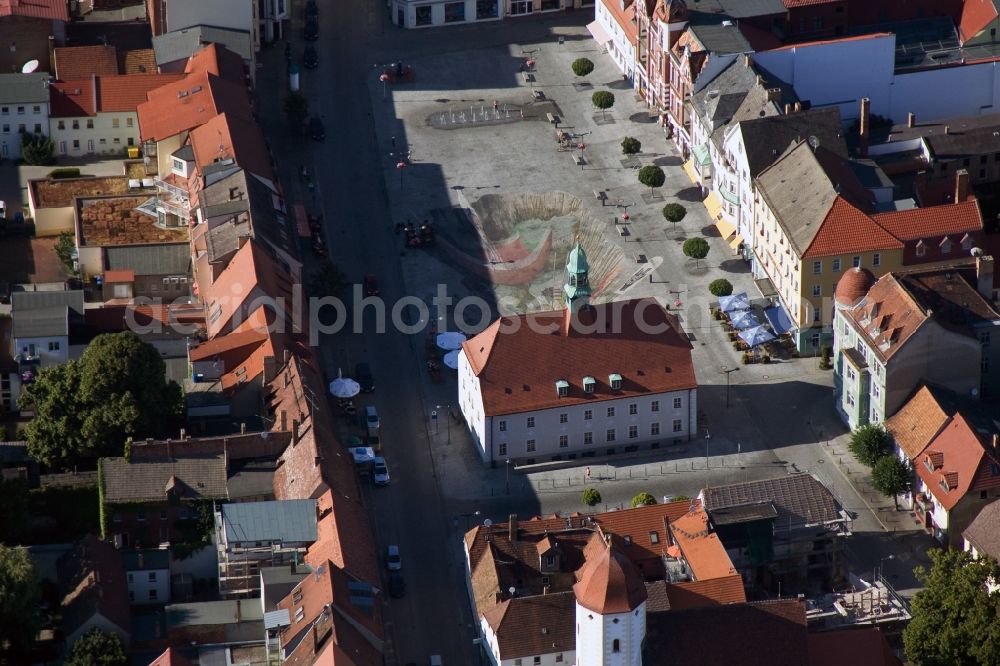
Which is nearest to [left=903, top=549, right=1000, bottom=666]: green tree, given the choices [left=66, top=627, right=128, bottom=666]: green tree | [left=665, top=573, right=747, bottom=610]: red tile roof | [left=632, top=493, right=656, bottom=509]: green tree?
[left=665, top=573, right=747, bottom=610]: red tile roof

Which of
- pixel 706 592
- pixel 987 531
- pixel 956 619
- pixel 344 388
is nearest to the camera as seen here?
pixel 956 619

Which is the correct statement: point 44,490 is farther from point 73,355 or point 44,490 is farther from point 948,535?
point 948,535

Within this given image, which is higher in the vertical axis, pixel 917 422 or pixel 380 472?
pixel 917 422

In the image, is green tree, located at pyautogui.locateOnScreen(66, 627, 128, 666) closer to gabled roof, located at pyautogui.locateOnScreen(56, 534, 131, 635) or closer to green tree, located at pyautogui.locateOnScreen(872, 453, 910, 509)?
gabled roof, located at pyautogui.locateOnScreen(56, 534, 131, 635)

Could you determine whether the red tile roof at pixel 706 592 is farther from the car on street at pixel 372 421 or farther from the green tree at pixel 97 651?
the green tree at pixel 97 651

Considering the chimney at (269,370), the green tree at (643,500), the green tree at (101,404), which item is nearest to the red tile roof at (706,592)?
the green tree at (643,500)

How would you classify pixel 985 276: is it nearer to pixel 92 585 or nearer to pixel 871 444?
pixel 871 444

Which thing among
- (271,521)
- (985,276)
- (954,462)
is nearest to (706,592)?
(954,462)
